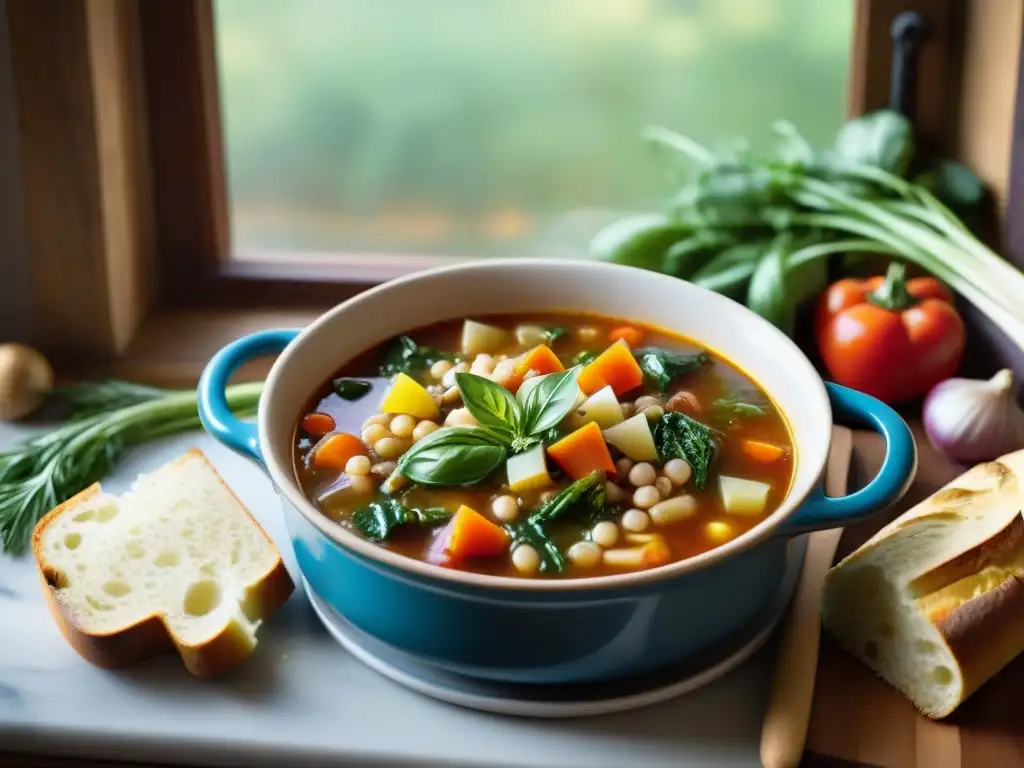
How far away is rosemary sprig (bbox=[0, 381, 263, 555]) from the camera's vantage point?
1.76 metres

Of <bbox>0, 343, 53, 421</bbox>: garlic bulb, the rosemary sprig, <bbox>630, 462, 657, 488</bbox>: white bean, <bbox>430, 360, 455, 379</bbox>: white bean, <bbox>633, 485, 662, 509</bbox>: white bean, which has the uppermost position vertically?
<bbox>430, 360, 455, 379</bbox>: white bean

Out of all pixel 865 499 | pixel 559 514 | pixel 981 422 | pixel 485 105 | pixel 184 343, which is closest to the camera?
pixel 865 499

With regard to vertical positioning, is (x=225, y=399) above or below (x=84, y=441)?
above

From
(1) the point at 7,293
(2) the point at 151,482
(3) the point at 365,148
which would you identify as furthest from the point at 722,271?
(1) the point at 7,293

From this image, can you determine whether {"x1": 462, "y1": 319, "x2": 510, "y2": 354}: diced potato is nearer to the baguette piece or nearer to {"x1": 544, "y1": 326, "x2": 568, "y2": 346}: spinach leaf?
{"x1": 544, "y1": 326, "x2": 568, "y2": 346}: spinach leaf

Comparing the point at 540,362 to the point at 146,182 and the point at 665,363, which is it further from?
the point at 146,182

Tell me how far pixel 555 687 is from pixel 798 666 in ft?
0.96

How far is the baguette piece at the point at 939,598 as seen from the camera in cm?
140

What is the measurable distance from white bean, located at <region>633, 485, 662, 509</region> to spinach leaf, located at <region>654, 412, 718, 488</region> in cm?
7

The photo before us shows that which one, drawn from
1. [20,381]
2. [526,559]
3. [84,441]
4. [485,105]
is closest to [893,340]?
[526,559]

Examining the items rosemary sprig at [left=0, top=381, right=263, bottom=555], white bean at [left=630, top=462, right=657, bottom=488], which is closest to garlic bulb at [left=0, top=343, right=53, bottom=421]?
rosemary sprig at [left=0, top=381, right=263, bottom=555]

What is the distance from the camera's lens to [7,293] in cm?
218

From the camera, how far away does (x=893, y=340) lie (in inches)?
77.4

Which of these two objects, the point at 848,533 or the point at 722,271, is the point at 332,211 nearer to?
the point at 722,271
